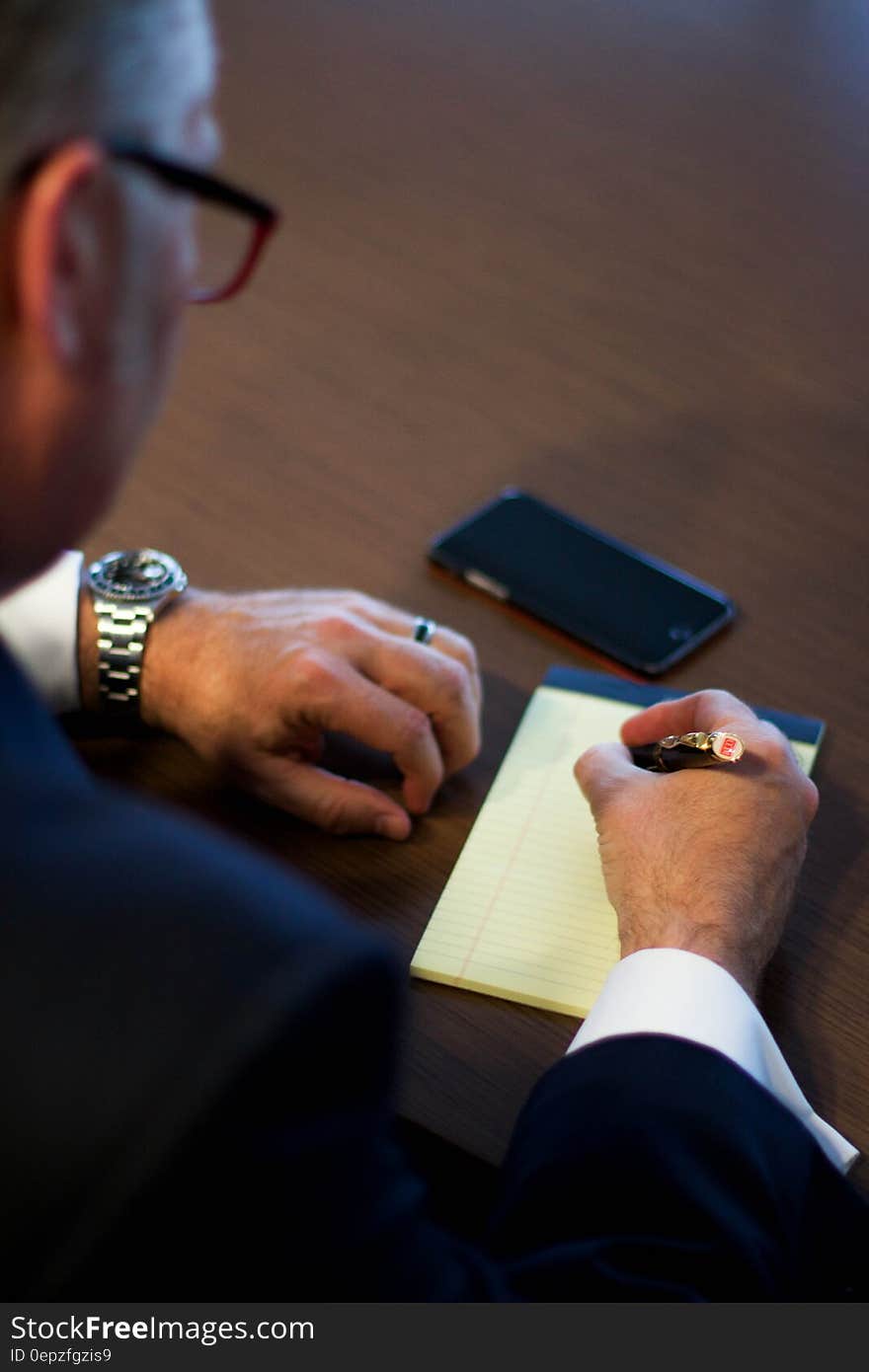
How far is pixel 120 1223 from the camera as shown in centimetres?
49

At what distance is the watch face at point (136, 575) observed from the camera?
1.10 m

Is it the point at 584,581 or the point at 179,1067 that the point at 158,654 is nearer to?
the point at 584,581

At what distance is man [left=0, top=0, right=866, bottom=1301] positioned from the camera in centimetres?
49

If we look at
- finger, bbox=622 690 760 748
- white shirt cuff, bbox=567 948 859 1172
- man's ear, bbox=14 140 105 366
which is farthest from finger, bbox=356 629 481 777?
man's ear, bbox=14 140 105 366

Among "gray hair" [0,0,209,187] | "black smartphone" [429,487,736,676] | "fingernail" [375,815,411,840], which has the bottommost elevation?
"fingernail" [375,815,411,840]

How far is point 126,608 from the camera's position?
1.10 meters

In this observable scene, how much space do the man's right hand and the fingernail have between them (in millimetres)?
116

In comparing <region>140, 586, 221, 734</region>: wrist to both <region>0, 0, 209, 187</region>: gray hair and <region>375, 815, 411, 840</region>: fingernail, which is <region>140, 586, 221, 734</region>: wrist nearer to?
<region>375, 815, 411, 840</region>: fingernail

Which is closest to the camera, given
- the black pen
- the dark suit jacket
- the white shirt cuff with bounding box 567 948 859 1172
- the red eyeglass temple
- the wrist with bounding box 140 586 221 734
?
the dark suit jacket

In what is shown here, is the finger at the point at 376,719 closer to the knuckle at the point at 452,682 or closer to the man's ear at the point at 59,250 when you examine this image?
the knuckle at the point at 452,682

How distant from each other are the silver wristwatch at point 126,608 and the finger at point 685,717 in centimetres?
33

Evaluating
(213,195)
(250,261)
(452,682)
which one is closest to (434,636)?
(452,682)

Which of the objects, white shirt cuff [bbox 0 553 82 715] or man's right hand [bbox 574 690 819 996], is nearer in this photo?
man's right hand [bbox 574 690 819 996]

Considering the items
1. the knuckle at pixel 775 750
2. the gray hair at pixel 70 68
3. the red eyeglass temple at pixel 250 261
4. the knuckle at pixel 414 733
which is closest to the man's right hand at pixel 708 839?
the knuckle at pixel 775 750
